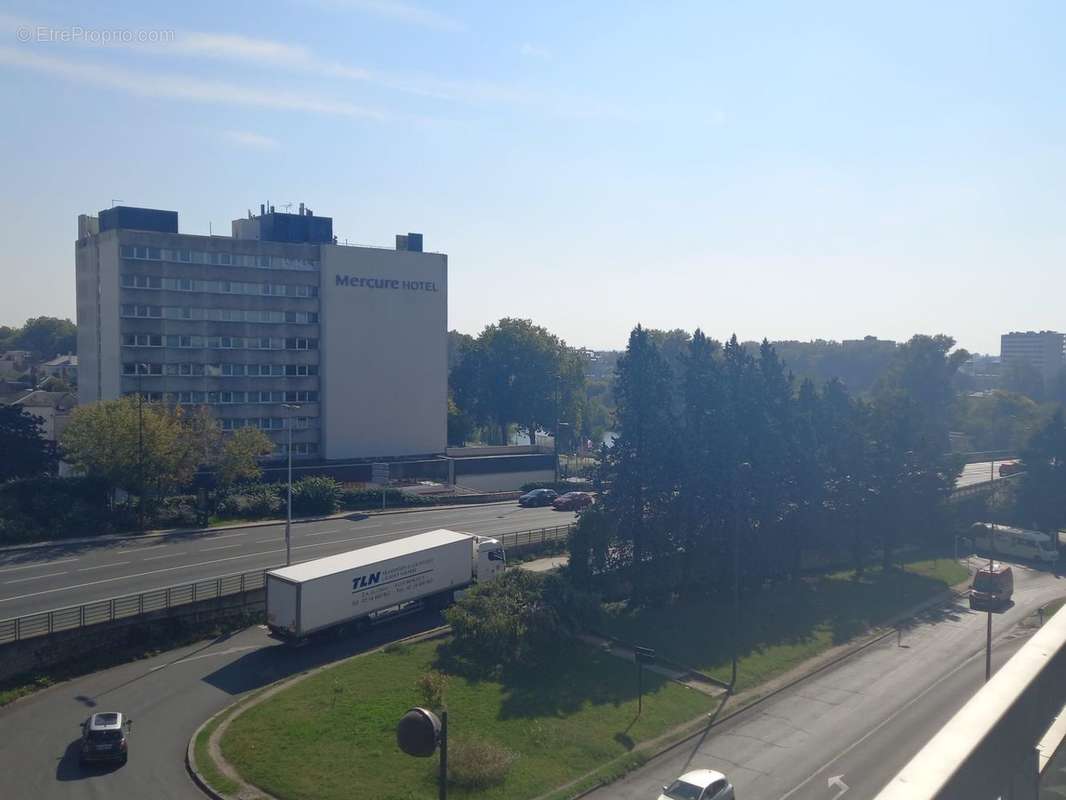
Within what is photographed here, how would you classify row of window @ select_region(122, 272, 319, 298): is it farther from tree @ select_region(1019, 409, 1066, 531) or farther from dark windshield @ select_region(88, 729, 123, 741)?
tree @ select_region(1019, 409, 1066, 531)

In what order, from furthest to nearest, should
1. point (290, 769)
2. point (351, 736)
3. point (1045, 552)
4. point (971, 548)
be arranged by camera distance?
1. point (971, 548)
2. point (1045, 552)
3. point (351, 736)
4. point (290, 769)

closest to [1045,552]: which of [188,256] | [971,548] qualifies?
[971,548]

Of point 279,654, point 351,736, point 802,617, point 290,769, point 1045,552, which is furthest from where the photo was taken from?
point 1045,552

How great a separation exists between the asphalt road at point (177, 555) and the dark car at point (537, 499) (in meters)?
5.87

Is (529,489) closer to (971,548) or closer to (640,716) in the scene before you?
(971,548)

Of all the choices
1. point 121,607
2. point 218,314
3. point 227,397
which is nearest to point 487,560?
point 121,607

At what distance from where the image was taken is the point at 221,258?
231 ft

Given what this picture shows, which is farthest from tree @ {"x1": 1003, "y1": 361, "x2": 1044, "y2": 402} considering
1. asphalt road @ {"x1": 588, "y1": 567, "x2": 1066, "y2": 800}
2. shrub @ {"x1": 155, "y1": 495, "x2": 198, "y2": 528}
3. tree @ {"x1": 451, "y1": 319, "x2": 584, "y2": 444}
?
shrub @ {"x1": 155, "y1": 495, "x2": 198, "y2": 528}

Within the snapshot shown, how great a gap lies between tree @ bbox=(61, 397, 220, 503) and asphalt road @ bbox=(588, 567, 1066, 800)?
118 ft

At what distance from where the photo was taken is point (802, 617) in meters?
42.8

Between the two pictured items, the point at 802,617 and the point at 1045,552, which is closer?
the point at 802,617

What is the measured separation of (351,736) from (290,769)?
Result: 2.35m

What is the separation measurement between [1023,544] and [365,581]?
51.8 m

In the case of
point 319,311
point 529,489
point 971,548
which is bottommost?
point 971,548
